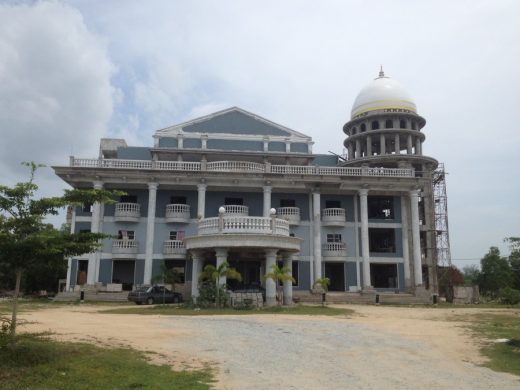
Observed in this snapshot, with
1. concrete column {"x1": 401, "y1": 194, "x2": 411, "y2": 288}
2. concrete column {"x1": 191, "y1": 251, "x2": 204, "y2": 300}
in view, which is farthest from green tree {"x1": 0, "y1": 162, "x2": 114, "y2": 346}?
concrete column {"x1": 401, "y1": 194, "x2": 411, "y2": 288}

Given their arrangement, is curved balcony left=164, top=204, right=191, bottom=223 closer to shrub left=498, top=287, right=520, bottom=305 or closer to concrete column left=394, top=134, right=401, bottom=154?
concrete column left=394, top=134, right=401, bottom=154

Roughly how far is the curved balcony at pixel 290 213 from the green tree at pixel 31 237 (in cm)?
2793

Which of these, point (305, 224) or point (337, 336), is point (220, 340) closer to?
point (337, 336)

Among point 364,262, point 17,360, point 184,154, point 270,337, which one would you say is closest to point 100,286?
point 184,154

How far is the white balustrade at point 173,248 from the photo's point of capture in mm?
37781

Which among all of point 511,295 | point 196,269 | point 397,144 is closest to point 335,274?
point 397,144

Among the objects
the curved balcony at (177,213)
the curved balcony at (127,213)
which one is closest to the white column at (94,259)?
the curved balcony at (127,213)

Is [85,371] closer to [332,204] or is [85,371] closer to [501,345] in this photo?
[501,345]

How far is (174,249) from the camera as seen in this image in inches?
1490

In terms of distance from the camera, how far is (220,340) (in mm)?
13844

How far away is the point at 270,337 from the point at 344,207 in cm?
2760

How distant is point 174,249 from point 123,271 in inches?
205

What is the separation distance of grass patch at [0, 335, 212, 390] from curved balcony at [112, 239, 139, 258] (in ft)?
87.1

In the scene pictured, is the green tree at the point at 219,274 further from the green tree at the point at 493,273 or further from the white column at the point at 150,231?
the green tree at the point at 493,273
